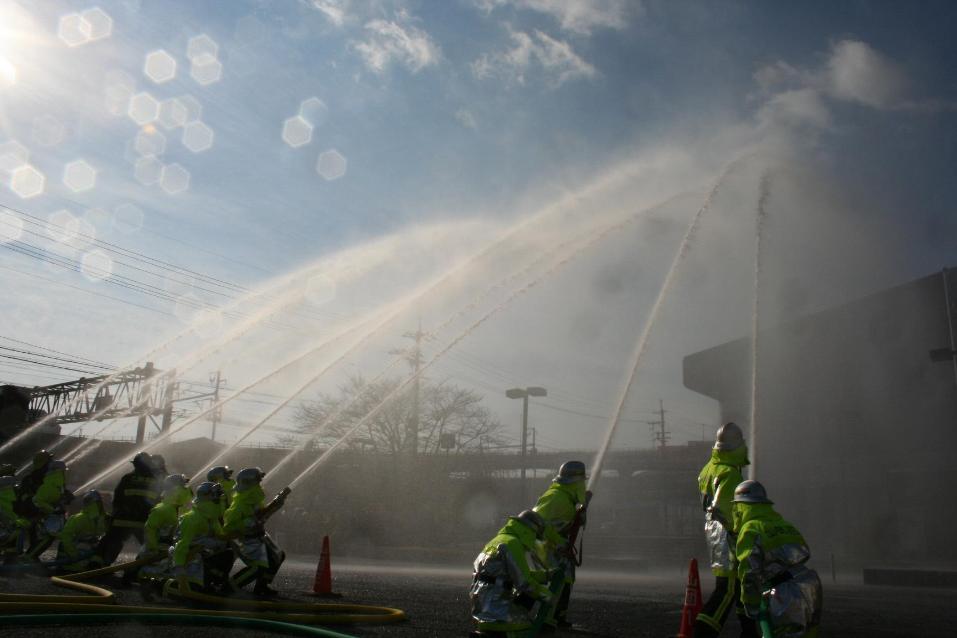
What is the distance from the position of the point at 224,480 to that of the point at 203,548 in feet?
5.79

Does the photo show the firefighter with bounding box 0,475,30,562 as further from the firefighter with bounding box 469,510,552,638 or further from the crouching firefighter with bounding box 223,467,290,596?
the firefighter with bounding box 469,510,552,638

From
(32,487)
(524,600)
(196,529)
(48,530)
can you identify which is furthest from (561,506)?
(32,487)

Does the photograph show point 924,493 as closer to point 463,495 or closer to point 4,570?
point 463,495

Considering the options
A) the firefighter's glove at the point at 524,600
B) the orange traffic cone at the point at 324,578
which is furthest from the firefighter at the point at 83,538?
the firefighter's glove at the point at 524,600

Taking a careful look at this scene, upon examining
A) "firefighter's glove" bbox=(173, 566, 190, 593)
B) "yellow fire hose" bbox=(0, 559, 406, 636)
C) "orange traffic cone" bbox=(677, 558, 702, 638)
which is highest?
"orange traffic cone" bbox=(677, 558, 702, 638)

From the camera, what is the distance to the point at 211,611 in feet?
29.8

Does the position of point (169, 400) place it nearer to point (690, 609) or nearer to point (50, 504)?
point (50, 504)

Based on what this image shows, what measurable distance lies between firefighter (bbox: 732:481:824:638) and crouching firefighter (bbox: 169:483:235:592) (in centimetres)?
785

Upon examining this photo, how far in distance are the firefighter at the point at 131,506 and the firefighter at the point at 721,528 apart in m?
10.5

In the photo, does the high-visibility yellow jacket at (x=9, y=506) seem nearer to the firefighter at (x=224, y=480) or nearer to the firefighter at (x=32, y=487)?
the firefighter at (x=32, y=487)

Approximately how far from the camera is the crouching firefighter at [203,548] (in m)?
10.8

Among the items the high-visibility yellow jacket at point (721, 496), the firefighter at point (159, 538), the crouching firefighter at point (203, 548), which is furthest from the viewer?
the firefighter at point (159, 538)

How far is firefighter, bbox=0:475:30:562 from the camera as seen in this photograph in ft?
50.6

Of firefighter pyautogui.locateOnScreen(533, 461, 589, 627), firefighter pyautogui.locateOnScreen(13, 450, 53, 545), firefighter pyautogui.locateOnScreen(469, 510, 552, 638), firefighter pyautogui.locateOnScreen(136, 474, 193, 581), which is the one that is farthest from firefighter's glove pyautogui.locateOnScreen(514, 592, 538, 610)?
firefighter pyautogui.locateOnScreen(13, 450, 53, 545)
